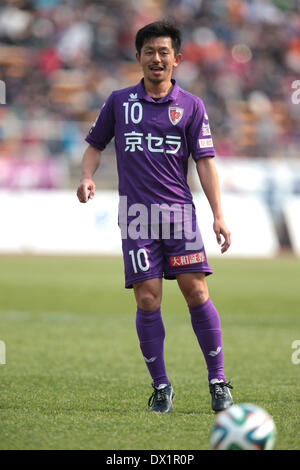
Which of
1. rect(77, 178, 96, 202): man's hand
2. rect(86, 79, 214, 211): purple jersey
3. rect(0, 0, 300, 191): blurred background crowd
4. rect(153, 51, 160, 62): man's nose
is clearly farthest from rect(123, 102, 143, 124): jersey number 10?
rect(0, 0, 300, 191): blurred background crowd

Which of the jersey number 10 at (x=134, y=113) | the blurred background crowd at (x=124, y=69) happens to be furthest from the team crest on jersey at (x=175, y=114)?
the blurred background crowd at (x=124, y=69)

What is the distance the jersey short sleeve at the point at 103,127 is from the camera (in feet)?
15.5

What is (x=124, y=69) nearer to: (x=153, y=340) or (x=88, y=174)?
(x=88, y=174)

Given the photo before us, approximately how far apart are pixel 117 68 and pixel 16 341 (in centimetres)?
1563

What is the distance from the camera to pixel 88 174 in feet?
15.5

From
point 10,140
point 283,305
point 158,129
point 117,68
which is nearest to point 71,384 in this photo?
point 158,129

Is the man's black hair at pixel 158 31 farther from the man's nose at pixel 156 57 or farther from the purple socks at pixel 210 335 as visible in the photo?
the purple socks at pixel 210 335

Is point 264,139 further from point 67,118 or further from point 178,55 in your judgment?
point 178,55

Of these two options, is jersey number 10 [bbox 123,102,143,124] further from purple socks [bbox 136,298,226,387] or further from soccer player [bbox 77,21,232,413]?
purple socks [bbox 136,298,226,387]

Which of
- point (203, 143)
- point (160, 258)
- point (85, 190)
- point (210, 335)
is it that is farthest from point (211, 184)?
point (210, 335)

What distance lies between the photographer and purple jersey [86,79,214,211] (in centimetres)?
455

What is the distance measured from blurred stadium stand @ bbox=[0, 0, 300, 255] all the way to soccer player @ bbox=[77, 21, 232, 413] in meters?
13.3

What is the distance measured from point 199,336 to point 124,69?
1812 centimetres

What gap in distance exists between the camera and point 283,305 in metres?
10.3
